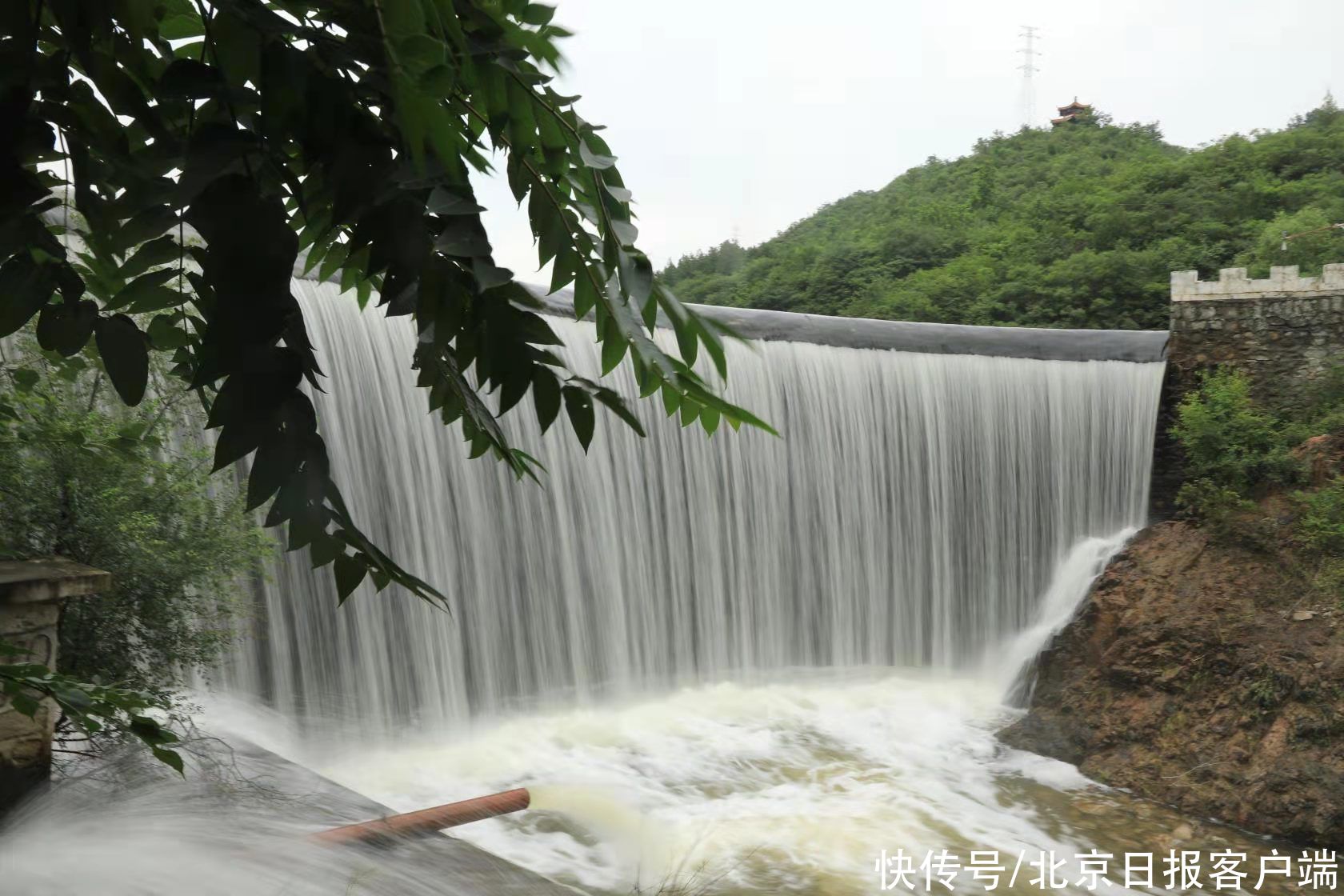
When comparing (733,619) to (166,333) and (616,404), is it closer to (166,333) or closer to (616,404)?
(166,333)

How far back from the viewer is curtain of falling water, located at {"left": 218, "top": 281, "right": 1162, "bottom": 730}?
889 cm

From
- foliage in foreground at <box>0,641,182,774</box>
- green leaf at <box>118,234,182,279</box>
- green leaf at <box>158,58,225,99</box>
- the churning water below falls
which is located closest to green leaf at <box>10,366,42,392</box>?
foliage in foreground at <box>0,641,182,774</box>

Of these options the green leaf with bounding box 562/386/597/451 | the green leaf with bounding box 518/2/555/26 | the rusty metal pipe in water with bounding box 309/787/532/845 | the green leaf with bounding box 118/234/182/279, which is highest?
the green leaf with bounding box 518/2/555/26

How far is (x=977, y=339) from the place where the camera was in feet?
42.3

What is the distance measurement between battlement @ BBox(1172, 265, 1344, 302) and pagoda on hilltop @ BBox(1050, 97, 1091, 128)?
1748 centimetres

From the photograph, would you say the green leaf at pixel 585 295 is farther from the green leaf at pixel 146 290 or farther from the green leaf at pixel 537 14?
the green leaf at pixel 146 290

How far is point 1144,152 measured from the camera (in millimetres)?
24406

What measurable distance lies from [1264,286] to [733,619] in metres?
6.82

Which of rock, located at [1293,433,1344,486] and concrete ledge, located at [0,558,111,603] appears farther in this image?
rock, located at [1293,433,1344,486]

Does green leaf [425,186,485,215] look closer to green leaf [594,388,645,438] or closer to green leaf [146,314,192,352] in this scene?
green leaf [594,388,645,438]

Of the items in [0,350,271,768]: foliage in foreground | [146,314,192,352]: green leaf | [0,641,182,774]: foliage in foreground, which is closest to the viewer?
[146,314,192,352]: green leaf

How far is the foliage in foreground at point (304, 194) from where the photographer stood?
1.01 meters

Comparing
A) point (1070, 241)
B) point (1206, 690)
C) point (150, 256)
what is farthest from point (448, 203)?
point (1070, 241)

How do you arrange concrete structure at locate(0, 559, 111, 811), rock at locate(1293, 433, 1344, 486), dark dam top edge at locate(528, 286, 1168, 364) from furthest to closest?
dark dam top edge at locate(528, 286, 1168, 364)
rock at locate(1293, 433, 1344, 486)
concrete structure at locate(0, 559, 111, 811)
